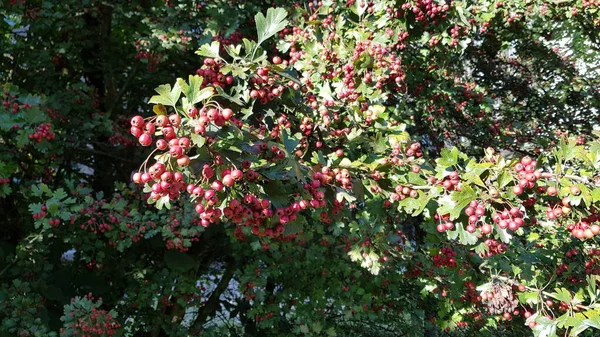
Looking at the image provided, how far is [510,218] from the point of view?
1643 mm

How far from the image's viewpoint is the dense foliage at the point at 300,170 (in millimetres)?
1661

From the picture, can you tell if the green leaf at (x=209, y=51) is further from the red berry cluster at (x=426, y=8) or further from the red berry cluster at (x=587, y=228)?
the red berry cluster at (x=426, y=8)

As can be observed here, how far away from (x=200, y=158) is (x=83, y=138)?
11.2 ft

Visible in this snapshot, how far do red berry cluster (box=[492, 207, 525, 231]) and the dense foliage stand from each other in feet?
0.04

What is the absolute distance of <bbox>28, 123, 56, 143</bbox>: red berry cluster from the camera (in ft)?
10.5

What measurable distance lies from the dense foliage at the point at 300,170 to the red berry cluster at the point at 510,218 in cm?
1

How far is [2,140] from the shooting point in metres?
3.81

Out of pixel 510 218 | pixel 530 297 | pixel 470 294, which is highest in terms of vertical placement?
pixel 510 218

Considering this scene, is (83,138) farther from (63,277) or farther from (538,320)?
(538,320)

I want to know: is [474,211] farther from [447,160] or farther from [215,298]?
[215,298]

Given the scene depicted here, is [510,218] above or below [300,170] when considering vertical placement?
below

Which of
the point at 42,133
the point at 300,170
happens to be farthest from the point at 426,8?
the point at 42,133

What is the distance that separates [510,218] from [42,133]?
297 centimetres

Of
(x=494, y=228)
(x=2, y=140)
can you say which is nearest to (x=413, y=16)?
(x=494, y=228)
